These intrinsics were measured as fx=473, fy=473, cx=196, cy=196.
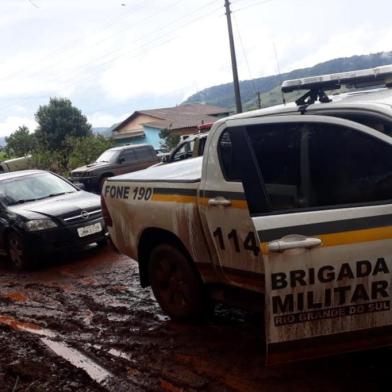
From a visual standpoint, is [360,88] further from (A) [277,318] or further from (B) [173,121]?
(B) [173,121]

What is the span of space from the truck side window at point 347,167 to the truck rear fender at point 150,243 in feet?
5.07

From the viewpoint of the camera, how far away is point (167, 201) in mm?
3881

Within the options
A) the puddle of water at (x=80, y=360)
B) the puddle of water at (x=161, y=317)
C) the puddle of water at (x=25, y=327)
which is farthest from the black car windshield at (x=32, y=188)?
the puddle of water at (x=161, y=317)

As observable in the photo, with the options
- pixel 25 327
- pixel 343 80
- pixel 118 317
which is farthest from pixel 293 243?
pixel 25 327

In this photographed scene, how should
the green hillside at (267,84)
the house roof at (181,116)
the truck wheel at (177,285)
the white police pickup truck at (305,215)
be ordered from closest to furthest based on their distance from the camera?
the white police pickup truck at (305,215)
the truck wheel at (177,285)
the house roof at (181,116)
the green hillside at (267,84)

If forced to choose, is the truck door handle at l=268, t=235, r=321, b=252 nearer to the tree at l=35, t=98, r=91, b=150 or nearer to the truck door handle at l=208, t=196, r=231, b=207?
the truck door handle at l=208, t=196, r=231, b=207

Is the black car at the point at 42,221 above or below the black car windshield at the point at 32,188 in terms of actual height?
below

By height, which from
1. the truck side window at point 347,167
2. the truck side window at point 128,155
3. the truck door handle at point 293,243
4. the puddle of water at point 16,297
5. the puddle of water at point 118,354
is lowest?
the puddle of water at point 118,354

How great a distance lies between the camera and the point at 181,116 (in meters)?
44.3

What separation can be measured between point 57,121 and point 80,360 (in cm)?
4140

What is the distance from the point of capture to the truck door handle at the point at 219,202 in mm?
3279

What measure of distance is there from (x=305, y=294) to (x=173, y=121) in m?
39.6

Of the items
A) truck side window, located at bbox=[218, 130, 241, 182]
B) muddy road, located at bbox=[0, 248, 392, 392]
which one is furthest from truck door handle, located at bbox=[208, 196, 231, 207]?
muddy road, located at bbox=[0, 248, 392, 392]

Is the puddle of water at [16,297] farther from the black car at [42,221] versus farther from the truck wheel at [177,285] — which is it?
the truck wheel at [177,285]
